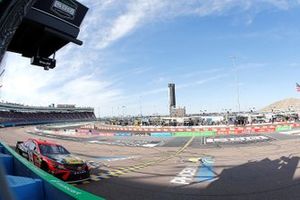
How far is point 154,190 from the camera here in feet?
35.7

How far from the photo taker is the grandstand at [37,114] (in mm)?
114750

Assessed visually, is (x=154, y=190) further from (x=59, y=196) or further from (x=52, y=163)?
(x=59, y=196)

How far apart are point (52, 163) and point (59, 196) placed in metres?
6.36

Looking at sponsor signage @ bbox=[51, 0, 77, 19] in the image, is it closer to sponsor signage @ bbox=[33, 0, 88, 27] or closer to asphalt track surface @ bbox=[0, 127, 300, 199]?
sponsor signage @ bbox=[33, 0, 88, 27]

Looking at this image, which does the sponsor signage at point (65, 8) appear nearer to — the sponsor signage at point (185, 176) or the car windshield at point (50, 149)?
the car windshield at point (50, 149)

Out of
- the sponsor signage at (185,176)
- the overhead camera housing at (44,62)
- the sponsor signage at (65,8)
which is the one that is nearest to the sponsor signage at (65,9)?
the sponsor signage at (65,8)

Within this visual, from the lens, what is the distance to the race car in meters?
12.2

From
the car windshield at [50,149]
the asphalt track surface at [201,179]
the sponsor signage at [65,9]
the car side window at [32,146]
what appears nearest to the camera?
the asphalt track surface at [201,179]

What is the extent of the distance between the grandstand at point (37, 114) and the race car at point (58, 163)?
276ft

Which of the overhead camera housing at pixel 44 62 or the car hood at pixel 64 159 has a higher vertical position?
the overhead camera housing at pixel 44 62

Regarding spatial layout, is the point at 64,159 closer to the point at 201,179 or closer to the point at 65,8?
the point at 201,179

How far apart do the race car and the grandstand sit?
84.0 meters

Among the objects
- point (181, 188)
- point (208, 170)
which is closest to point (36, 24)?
point (181, 188)

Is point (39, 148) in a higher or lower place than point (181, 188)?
higher
